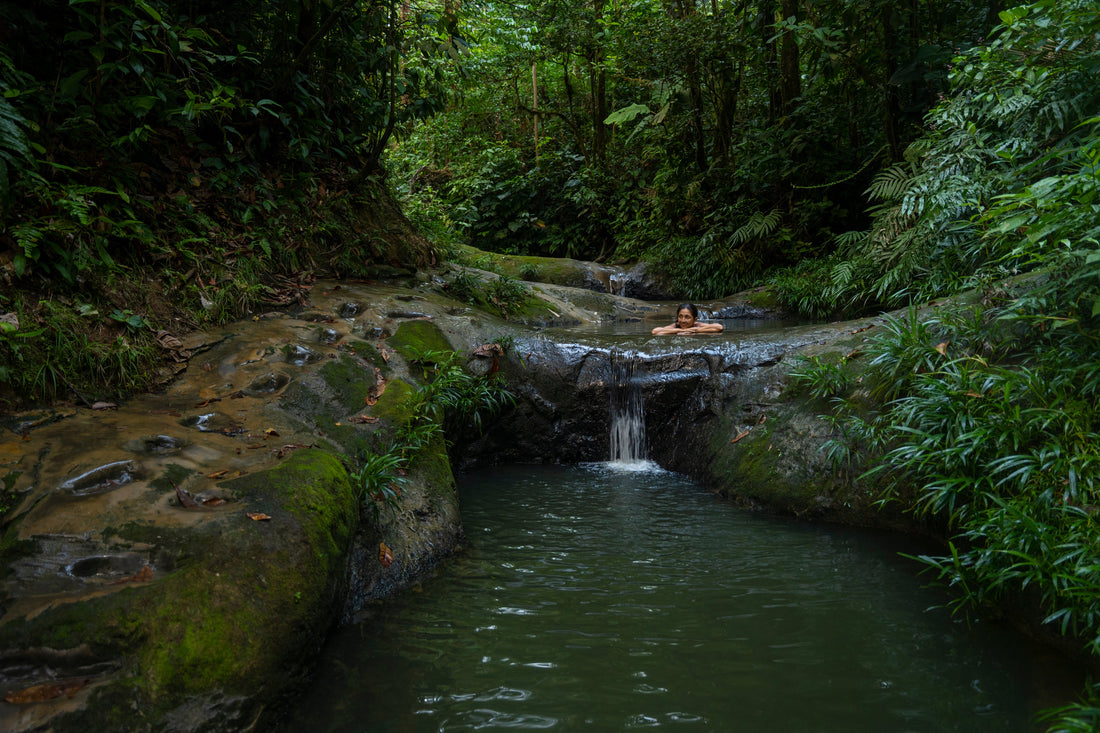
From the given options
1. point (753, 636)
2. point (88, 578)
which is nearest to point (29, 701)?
point (88, 578)

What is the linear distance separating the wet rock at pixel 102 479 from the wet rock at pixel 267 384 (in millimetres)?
1337

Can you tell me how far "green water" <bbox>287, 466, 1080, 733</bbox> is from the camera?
260cm

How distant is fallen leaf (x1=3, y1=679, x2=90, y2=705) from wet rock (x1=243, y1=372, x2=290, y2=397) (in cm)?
243

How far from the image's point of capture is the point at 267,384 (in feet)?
14.9

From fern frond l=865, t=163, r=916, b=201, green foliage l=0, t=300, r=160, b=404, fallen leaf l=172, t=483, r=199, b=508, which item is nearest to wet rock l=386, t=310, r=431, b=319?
green foliage l=0, t=300, r=160, b=404

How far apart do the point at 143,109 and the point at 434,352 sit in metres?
2.95

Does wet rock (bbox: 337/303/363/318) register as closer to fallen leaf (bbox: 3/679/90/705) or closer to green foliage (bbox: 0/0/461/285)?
green foliage (bbox: 0/0/461/285)

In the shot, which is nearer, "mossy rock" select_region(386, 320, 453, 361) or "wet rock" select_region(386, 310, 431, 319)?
"mossy rock" select_region(386, 320, 453, 361)

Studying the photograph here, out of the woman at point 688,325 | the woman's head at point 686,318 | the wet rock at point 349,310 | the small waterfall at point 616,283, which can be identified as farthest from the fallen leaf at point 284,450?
the small waterfall at point 616,283

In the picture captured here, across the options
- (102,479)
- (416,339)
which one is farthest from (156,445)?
(416,339)

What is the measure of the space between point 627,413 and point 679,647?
366 cm

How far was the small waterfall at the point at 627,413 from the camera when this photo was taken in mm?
6551

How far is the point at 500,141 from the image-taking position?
20.2 metres

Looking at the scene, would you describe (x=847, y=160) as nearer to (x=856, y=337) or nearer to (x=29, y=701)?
(x=856, y=337)
